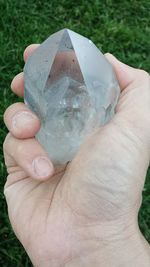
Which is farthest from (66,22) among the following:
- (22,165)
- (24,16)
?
(22,165)

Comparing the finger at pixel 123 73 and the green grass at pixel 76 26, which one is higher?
the finger at pixel 123 73

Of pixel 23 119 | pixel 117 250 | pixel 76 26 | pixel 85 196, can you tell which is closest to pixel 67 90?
pixel 23 119

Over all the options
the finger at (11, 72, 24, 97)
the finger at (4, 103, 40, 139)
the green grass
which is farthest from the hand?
the green grass

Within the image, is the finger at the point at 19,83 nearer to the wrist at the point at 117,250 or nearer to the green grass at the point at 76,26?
the wrist at the point at 117,250

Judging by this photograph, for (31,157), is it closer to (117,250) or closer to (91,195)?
(91,195)

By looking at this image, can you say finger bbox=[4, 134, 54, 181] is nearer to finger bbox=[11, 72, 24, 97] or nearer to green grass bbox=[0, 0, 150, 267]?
finger bbox=[11, 72, 24, 97]

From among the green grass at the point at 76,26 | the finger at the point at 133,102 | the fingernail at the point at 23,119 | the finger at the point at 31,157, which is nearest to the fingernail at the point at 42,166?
the finger at the point at 31,157
